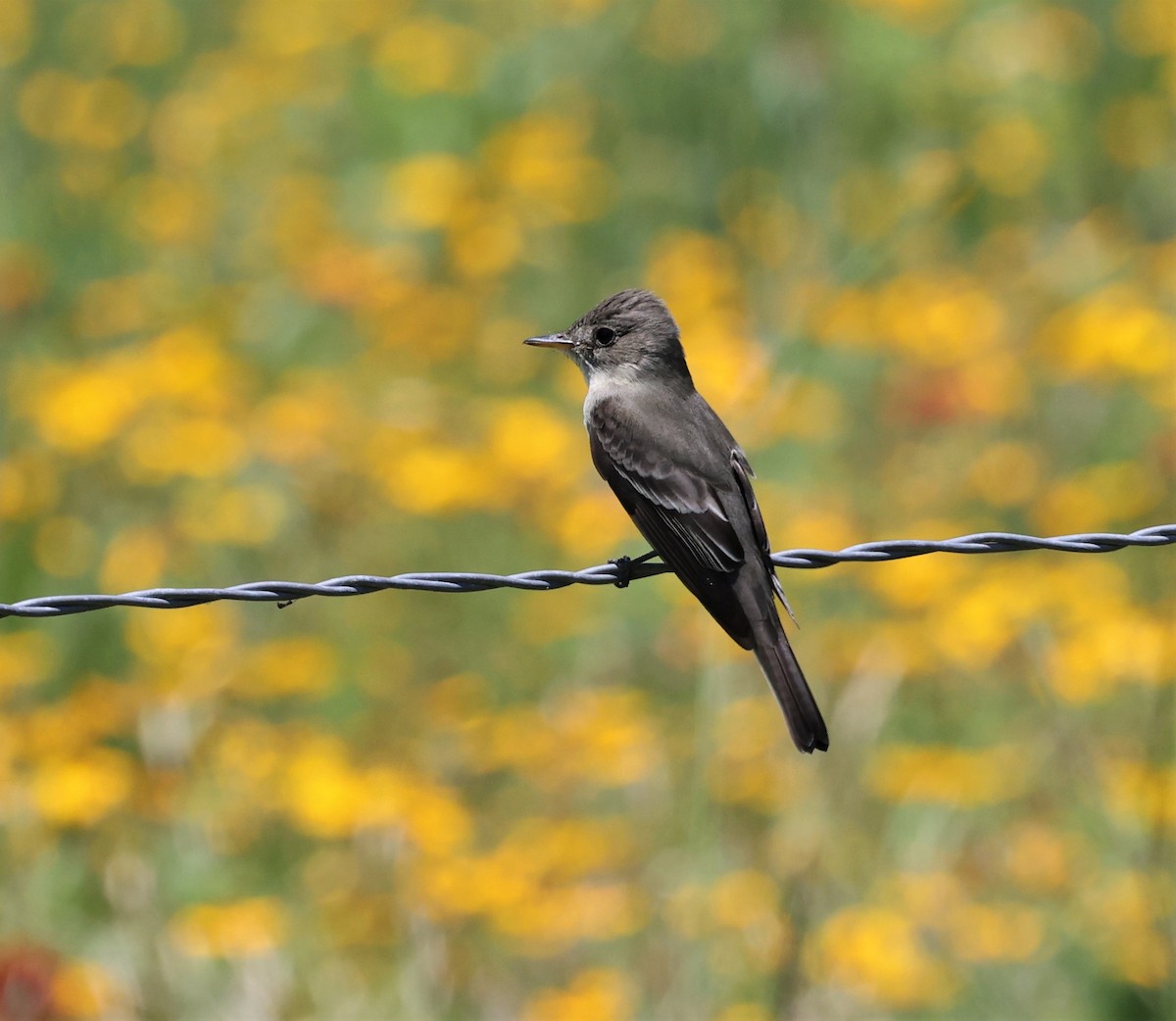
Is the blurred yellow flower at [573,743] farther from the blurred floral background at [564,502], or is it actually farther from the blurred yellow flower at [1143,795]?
the blurred yellow flower at [1143,795]

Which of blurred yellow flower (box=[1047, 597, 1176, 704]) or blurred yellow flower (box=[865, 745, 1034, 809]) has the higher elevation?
blurred yellow flower (box=[1047, 597, 1176, 704])

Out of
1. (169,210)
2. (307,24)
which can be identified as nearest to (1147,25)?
(307,24)

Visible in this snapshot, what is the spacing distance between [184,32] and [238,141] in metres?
1.80

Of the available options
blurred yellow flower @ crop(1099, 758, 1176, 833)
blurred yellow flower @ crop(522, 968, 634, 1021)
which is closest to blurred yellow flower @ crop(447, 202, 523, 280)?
blurred yellow flower @ crop(522, 968, 634, 1021)

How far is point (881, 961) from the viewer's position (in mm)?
4250

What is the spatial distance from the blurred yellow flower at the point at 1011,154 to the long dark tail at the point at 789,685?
5.13m

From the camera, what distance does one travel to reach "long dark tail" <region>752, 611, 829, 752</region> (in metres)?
3.73

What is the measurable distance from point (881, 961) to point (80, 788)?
225 centimetres

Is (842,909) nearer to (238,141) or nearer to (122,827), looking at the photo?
(122,827)

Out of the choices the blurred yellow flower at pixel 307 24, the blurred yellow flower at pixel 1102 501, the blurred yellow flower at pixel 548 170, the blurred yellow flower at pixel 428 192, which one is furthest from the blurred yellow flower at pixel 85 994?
the blurred yellow flower at pixel 307 24

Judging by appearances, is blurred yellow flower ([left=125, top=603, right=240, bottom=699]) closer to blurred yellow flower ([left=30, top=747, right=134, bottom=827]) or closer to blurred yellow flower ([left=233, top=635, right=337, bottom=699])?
blurred yellow flower ([left=233, top=635, right=337, bottom=699])

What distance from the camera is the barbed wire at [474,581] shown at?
312 centimetres

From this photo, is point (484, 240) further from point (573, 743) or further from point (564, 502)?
point (573, 743)

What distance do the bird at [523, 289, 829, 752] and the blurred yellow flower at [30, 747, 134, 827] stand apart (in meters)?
1.68
